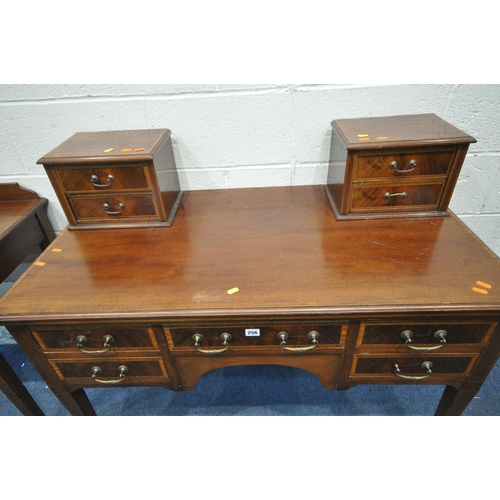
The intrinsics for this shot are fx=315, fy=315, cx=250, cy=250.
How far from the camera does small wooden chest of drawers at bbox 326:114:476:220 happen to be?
1.04m

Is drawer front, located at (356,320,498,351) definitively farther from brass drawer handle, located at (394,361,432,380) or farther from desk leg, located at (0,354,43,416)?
desk leg, located at (0,354,43,416)

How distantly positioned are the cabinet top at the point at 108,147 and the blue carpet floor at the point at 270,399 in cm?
110

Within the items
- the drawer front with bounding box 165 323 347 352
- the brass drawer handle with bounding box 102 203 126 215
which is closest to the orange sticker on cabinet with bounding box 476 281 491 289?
→ the drawer front with bounding box 165 323 347 352

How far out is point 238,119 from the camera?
1284mm

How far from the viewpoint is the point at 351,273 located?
0.91m

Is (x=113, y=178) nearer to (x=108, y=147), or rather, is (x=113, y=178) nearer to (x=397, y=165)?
(x=108, y=147)

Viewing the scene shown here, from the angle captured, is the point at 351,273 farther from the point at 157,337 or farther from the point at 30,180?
the point at 30,180

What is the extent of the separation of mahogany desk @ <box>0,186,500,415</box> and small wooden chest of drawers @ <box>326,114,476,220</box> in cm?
7

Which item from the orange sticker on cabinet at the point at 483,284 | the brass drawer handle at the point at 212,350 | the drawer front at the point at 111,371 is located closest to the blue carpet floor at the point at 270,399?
the drawer front at the point at 111,371

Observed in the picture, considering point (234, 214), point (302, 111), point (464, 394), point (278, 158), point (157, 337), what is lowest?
point (464, 394)

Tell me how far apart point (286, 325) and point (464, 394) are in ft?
2.19

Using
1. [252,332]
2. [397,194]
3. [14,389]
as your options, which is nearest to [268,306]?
[252,332]
